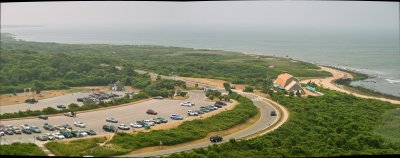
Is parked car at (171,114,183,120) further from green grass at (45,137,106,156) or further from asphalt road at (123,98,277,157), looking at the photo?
green grass at (45,137,106,156)

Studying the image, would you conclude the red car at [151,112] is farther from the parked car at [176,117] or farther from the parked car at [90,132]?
the parked car at [90,132]

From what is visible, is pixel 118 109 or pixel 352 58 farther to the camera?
pixel 352 58

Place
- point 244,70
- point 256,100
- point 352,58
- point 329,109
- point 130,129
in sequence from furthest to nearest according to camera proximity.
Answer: point 352,58 < point 244,70 < point 256,100 < point 329,109 < point 130,129

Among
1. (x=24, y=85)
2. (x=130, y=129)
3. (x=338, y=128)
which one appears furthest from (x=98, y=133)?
(x=24, y=85)

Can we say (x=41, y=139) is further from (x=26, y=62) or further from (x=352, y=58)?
(x=352, y=58)

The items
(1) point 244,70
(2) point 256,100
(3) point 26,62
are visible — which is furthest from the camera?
(1) point 244,70

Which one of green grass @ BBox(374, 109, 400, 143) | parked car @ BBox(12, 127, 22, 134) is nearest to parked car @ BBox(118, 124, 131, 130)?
parked car @ BBox(12, 127, 22, 134)

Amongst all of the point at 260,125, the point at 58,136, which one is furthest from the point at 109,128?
the point at 260,125
